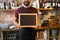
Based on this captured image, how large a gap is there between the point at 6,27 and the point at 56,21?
1.33 meters

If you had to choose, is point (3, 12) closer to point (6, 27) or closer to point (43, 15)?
point (6, 27)

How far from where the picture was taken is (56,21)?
4227 mm

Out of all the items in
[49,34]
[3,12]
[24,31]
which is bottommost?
[49,34]

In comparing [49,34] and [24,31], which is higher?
[24,31]

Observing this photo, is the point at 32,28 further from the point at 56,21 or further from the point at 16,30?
the point at 56,21

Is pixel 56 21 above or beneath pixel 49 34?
above

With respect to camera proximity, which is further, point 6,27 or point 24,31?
point 6,27

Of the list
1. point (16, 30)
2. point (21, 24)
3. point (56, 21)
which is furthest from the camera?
point (56, 21)

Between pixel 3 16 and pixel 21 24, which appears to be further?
pixel 3 16

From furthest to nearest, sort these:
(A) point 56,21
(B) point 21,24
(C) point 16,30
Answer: (A) point 56,21, (C) point 16,30, (B) point 21,24

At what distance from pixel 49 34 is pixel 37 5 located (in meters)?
0.82

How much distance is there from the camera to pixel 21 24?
289 cm

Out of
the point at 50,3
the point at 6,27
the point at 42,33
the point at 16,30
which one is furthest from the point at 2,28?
the point at 50,3

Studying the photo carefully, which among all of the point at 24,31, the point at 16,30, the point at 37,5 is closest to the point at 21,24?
the point at 24,31
